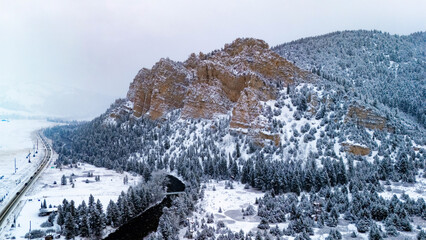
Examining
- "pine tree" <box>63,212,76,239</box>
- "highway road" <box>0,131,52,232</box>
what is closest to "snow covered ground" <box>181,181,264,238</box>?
"pine tree" <box>63,212,76,239</box>

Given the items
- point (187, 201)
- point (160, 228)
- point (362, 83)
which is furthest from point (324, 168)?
point (362, 83)

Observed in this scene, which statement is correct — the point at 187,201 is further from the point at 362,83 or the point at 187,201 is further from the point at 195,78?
the point at 362,83

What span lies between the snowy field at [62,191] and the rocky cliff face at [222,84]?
44.0m

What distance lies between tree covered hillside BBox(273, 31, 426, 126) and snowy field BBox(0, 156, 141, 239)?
92.3 metres

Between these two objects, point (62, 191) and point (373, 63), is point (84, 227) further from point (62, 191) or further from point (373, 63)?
point (373, 63)

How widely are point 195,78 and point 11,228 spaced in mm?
100517

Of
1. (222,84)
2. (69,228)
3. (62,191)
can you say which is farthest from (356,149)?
(62,191)

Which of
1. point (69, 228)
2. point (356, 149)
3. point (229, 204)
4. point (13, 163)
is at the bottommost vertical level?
point (69, 228)

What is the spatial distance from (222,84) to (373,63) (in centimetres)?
8042

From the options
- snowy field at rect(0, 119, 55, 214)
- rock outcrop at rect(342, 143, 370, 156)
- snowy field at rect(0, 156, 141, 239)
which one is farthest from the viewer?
snowy field at rect(0, 119, 55, 214)

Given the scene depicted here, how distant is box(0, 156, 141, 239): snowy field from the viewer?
226ft

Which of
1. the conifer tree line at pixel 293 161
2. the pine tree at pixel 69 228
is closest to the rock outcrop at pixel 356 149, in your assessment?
the conifer tree line at pixel 293 161

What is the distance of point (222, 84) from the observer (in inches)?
5531

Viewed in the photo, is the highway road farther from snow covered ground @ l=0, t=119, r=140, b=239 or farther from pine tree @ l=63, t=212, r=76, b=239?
pine tree @ l=63, t=212, r=76, b=239
